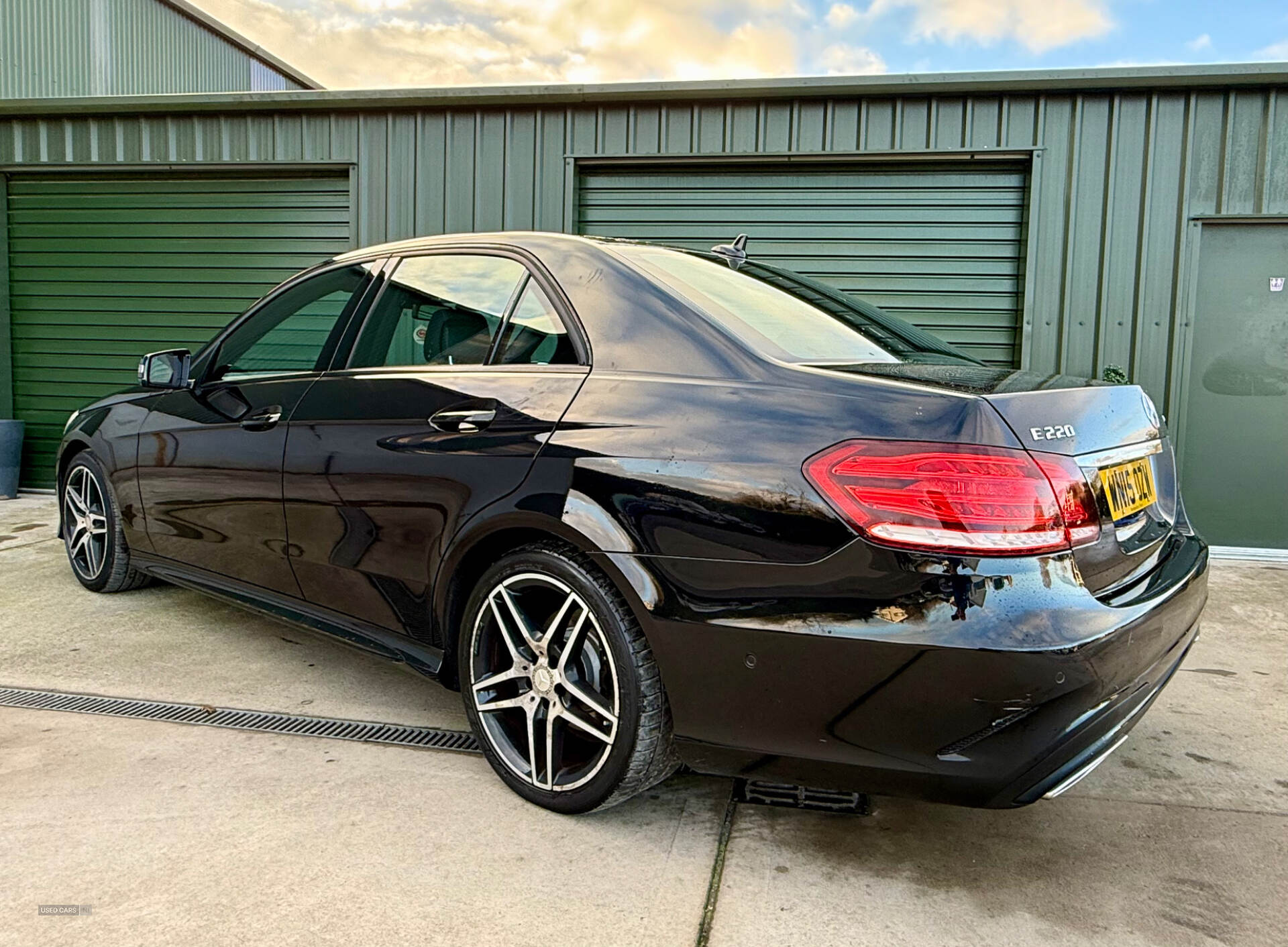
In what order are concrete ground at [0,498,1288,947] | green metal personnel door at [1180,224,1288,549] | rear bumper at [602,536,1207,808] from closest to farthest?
rear bumper at [602,536,1207,808], concrete ground at [0,498,1288,947], green metal personnel door at [1180,224,1288,549]

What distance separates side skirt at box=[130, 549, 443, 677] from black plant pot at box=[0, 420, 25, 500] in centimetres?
485

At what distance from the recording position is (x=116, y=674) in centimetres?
330

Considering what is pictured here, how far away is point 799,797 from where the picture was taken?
243cm

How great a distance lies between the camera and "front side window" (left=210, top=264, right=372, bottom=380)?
121 inches

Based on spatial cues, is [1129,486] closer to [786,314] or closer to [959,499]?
[959,499]

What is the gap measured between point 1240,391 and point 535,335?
5.68m

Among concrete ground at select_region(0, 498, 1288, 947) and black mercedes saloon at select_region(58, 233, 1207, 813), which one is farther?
concrete ground at select_region(0, 498, 1288, 947)

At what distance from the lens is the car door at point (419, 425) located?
7.80 ft

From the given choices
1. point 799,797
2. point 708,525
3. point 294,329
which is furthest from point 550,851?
point 294,329

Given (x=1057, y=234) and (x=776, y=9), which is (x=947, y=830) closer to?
(x=1057, y=234)

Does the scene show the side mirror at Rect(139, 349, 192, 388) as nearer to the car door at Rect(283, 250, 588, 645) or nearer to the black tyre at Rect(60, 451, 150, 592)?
the black tyre at Rect(60, 451, 150, 592)

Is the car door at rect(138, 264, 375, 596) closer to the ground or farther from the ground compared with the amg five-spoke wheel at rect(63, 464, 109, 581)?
farther from the ground

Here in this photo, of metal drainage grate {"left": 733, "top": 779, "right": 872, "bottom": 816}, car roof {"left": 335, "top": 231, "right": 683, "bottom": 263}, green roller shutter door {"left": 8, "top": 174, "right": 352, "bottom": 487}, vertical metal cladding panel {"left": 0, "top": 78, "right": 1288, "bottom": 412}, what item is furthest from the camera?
green roller shutter door {"left": 8, "top": 174, "right": 352, "bottom": 487}

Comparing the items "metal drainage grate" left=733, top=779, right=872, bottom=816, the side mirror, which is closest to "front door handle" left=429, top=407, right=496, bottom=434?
"metal drainage grate" left=733, top=779, right=872, bottom=816
